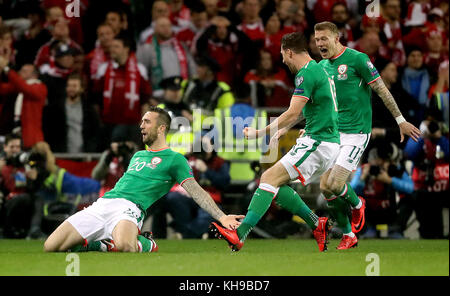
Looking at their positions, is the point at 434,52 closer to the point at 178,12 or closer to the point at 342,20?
the point at 342,20

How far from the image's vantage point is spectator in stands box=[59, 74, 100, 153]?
1332 centimetres

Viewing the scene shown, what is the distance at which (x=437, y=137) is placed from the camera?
12.3 m

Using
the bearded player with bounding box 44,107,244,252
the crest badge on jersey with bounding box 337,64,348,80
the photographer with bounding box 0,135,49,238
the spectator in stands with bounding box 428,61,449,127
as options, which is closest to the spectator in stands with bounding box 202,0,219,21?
the spectator in stands with bounding box 428,61,449,127

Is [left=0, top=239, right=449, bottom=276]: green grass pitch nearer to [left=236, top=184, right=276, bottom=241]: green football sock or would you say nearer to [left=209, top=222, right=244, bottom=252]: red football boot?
[left=209, top=222, right=244, bottom=252]: red football boot

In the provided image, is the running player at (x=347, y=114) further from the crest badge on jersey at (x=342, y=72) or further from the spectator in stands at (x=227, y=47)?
the spectator in stands at (x=227, y=47)

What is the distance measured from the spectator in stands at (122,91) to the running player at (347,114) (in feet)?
14.9

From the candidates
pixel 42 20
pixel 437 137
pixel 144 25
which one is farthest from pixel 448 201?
pixel 42 20

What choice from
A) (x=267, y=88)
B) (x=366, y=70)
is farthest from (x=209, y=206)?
(x=267, y=88)

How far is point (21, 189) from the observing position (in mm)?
12281

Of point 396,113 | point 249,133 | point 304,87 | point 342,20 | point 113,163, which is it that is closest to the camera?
point 249,133

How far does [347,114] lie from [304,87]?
1.12 metres

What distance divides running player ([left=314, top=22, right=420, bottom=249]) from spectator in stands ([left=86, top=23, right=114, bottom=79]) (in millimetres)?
5687

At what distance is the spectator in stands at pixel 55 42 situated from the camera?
14.1 m

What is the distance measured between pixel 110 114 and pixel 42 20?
2885mm
